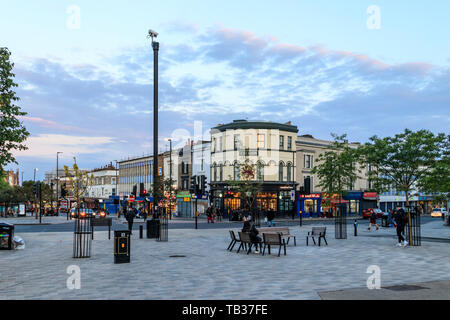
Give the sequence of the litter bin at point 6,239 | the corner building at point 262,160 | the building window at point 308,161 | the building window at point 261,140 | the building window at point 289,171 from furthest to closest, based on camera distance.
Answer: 1. the building window at point 308,161
2. the building window at point 289,171
3. the building window at point 261,140
4. the corner building at point 262,160
5. the litter bin at point 6,239

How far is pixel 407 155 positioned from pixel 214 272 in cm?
1317

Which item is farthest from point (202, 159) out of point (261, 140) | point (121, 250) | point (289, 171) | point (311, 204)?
point (121, 250)

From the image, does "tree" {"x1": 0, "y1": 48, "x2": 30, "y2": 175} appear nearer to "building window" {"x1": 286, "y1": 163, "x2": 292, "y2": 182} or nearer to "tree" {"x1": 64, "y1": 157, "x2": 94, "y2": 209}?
"tree" {"x1": 64, "y1": 157, "x2": 94, "y2": 209}

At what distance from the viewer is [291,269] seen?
1382 centimetres

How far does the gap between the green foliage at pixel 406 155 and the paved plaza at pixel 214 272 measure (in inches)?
152

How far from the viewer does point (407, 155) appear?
71.6ft

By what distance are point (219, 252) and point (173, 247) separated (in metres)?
2.88

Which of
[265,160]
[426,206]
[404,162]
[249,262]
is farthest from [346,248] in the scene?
[426,206]

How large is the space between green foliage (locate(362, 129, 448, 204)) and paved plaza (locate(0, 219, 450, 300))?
387 centimetres

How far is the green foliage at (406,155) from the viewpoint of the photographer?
71.0 ft

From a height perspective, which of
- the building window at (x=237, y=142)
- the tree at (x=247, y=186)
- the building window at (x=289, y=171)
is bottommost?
the tree at (x=247, y=186)

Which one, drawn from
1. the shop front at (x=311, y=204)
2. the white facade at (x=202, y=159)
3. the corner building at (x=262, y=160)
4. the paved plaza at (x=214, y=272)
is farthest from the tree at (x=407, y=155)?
the white facade at (x=202, y=159)

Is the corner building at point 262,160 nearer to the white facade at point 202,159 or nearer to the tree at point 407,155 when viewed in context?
the white facade at point 202,159

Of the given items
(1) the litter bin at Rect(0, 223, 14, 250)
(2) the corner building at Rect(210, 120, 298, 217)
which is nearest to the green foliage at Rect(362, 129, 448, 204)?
(1) the litter bin at Rect(0, 223, 14, 250)
